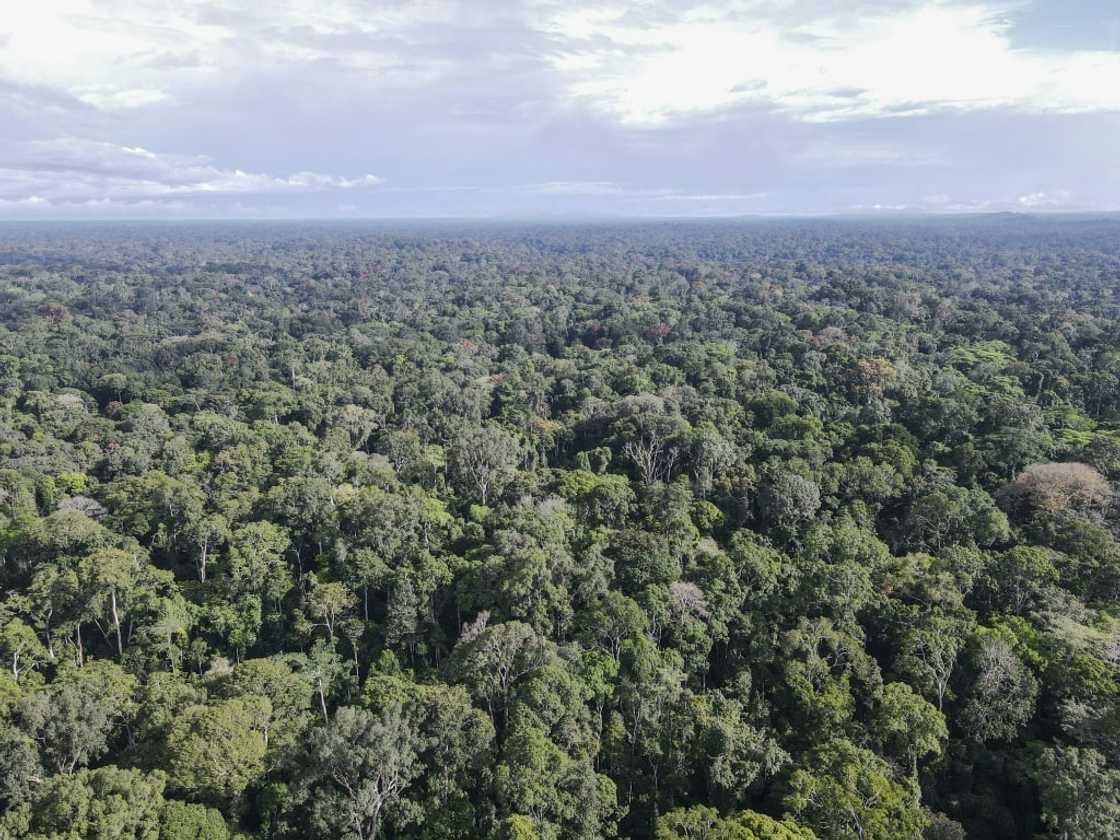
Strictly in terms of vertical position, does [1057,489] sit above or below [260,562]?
above

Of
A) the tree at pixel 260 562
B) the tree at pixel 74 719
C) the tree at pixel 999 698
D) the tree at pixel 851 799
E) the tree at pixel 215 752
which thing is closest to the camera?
the tree at pixel 851 799

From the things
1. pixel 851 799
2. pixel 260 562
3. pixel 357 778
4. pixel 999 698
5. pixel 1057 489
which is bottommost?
pixel 851 799

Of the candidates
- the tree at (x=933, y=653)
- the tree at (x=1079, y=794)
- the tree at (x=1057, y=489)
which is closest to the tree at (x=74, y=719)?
the tree at (x=933, y=653)

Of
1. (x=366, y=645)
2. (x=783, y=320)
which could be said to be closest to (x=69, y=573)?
(x=366, y=645)

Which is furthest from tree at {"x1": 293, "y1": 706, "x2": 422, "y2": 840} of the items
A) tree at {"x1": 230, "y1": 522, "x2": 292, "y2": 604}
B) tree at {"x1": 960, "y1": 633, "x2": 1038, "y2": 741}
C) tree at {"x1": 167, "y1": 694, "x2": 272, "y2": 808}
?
tree at {"x1": 960, "y1": 633, "x2": 1038, "y2": 741}

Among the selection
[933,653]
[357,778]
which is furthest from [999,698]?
[357,778]

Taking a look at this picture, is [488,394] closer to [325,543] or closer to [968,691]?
[325,543]

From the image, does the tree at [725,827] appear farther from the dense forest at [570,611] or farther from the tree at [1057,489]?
the tree at [1057,489]

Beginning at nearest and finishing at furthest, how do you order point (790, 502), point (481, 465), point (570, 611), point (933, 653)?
1. point (933, 653)
2. point (570, 611)
3. point (790, 502)
4. point (481, 465)

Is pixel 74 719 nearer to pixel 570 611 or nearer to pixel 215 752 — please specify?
pixel 215 752
